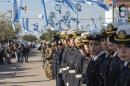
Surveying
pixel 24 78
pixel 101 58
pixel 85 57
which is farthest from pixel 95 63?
pixel 24 78

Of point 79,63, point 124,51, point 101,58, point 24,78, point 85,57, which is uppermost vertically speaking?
point 124,51

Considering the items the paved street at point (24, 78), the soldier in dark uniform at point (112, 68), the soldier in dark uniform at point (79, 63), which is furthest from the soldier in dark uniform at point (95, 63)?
the paved street at point (24, 78)

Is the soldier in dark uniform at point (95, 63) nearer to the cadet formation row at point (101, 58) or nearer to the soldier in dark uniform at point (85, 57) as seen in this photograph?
the cadet formation row at point (101, 58)

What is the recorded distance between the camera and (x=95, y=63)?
693cm

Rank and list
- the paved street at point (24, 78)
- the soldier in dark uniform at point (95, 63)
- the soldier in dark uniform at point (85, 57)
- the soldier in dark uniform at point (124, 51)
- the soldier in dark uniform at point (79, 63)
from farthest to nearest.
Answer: the paved street at point (24, 78), the soldier in dark uniform at point (79, 63), the soldier in dark uniform at point (85, 57), the soldier in dark uniform at point (95, 63), the soldier in dark uniform at point (124, 51)

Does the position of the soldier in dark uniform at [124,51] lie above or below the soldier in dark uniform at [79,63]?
above

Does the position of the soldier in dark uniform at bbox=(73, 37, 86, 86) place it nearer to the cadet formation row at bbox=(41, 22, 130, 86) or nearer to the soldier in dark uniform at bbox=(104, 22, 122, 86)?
the cadet formation row at bbox=(41, 22, 130, 86)

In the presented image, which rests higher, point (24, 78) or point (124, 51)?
point (124, 51)

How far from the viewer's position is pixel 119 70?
17.8ft

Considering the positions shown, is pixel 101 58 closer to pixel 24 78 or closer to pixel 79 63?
pixel 79 63

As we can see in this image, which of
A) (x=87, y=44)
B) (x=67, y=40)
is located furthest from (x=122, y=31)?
(x=67, y=40)

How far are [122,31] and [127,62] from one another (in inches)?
12.5

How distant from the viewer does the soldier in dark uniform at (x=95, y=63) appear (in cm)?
683

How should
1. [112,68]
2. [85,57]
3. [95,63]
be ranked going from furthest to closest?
1. [85,57]
2. [95,63]
3. [112,68]
